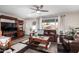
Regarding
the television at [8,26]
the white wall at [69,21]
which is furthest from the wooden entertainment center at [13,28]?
the white wall at [69,21]

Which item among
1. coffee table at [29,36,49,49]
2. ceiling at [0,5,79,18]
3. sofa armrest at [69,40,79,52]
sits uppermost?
ceiling at [0,5,79,18]

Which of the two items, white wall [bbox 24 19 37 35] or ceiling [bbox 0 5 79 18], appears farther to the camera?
white wall [bbox 24 19 37 35]

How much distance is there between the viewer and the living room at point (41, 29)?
1169 mm

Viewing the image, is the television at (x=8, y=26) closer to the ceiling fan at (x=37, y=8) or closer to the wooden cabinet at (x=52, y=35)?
the ceiling fan at (x=37, y=8)

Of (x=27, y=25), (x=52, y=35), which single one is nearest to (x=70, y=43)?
(x=52, y=35)

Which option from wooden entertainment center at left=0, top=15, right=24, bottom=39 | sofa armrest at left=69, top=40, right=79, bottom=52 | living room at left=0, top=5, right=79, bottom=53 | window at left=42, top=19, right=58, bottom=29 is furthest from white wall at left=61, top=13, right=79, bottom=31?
wooden entertainment center at left=0, top=15, right=24, bottom=39

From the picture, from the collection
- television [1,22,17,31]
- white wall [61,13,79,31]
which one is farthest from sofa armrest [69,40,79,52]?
television [1,22,17,31]

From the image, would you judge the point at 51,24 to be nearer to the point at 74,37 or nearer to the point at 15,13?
the point at 74,37

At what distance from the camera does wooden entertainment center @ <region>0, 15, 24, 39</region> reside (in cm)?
114

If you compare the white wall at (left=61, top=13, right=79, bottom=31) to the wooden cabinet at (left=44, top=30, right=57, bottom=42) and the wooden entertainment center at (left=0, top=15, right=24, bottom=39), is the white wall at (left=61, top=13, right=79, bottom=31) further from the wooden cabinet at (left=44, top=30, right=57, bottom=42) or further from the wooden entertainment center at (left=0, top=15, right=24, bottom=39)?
the wooden entertainment center at (left=0, top=15, right=24, bottom=39)

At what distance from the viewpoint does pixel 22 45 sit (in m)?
1.26

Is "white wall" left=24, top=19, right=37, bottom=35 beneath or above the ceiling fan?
beneath
